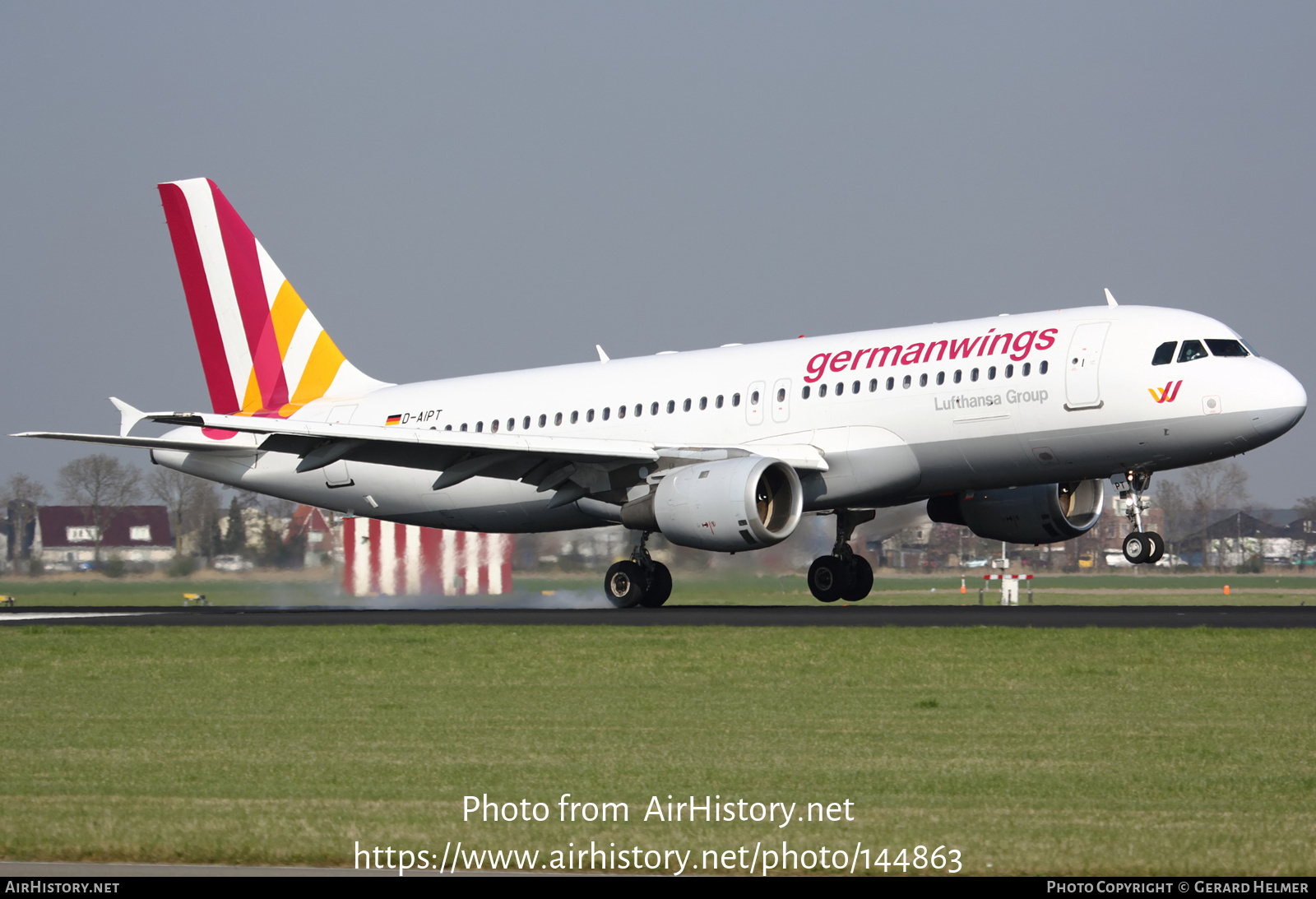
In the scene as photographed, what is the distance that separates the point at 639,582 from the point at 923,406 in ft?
22.0

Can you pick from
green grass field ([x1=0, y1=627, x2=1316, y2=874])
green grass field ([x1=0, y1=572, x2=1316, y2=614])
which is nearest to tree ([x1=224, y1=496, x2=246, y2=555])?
green grass field ([x1=0, y1=572, x2=1316, y2=614])

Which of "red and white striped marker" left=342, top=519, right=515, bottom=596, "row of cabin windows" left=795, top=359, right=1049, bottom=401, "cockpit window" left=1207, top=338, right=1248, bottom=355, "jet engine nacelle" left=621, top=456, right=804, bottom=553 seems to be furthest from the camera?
"red and white striped marker" left=342, top=519, right=515, bottom=596

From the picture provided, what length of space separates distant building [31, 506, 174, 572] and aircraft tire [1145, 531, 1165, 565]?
2333cm

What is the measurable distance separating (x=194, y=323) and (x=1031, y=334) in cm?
1887

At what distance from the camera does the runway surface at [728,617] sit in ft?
74.8

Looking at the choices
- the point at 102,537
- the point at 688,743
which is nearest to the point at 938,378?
the point at 688,743

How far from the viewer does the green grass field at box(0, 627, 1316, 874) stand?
29.1 ft

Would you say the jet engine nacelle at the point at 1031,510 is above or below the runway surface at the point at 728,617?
above

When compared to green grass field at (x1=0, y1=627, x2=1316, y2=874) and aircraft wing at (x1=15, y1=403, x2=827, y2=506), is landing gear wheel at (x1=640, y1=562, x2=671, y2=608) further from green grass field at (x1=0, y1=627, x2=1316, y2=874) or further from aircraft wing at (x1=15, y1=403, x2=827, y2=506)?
green grass field at (x1=0, y1=627, x2=1316, y2=874)

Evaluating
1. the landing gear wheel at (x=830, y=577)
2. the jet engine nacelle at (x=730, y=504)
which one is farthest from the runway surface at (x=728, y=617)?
the jet engine nacelle at (x=730, y=504)

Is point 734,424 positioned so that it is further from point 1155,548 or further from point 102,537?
point 102,537

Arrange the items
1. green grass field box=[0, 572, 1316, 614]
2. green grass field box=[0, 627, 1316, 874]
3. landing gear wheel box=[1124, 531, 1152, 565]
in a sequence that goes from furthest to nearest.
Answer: green grass field box=[0, 572, 1316, 614] < landing gear wheel box=[1124, 531, 1152, 565] < green grass field box=[0, 627, 1316, 874]

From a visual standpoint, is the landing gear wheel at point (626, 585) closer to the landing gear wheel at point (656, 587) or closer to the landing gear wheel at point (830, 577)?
the landing gear wheel at point (656, 587)

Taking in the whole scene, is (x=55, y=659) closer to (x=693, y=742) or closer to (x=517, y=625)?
(x=517, y=625)
